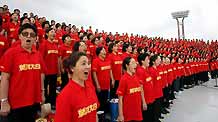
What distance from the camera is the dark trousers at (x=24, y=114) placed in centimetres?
380

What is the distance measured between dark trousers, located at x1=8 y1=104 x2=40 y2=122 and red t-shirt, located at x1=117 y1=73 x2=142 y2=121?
1393 millimetres

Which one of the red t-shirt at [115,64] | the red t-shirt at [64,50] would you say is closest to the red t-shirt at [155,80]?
the red t-shirt at [115,64]

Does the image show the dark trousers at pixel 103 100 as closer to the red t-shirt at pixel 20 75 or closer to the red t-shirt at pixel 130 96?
the red t-shirt at pixel 130 96

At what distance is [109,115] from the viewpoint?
658 cm

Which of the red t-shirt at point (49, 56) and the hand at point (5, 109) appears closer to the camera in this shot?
the hand at point (5, 109)

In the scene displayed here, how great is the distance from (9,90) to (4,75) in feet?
0.60

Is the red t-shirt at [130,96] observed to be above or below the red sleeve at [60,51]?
below

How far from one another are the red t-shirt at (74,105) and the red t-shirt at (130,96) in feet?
6.25

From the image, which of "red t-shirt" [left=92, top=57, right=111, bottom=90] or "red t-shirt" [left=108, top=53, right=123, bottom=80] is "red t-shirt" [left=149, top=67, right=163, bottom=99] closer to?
"red t-shirt" [left=108, top=53, right=123, bottom=80]

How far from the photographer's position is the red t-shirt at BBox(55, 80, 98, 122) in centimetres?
285

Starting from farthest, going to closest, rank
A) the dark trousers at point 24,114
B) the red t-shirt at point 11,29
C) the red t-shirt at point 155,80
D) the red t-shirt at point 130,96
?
the red t-shirt at point 11,29 < the red t-shirt at point 155,80 < the red t-shirt at point 130,96 < the dark trousers at point 24,114

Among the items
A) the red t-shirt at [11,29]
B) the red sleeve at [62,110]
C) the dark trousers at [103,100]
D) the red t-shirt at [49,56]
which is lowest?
the dark trousers at [103,100]

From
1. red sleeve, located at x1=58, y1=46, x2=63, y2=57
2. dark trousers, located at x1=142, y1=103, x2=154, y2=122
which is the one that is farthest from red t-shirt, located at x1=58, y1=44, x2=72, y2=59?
dark trousers, located at x1=142, y1=103, x2=154, y2=122

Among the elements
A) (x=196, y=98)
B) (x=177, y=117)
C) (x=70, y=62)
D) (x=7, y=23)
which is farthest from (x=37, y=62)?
(x=196, y=98)
